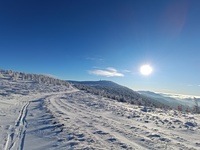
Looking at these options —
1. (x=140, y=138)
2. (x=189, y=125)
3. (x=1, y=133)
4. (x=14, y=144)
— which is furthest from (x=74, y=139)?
(x=189, y=125)

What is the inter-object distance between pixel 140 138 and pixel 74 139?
3815 millimetres

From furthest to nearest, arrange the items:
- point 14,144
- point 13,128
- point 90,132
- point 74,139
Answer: point 13,128 < point 90,132 < point 74,139 < point 14,144

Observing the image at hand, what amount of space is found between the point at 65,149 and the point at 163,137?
232 inches

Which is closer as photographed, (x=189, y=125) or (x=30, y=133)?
(x=30, y=133)

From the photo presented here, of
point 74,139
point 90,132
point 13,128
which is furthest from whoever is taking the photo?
point 13,128

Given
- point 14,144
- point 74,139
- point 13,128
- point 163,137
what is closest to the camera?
point 14,144

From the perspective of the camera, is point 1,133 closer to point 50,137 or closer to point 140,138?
point 50,137

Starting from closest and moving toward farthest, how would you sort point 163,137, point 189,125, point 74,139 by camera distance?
point 74,139 → point 163,137 → point 189,125

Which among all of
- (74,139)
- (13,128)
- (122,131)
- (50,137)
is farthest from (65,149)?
(13,128)

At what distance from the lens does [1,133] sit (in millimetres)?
10781

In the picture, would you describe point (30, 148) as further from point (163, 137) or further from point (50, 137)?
point (163, 137)

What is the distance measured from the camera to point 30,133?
35.6 feet

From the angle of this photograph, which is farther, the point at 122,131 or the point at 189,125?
the point at 189,125

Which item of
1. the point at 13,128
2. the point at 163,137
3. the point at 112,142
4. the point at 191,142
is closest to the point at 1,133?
the point at 13,128
